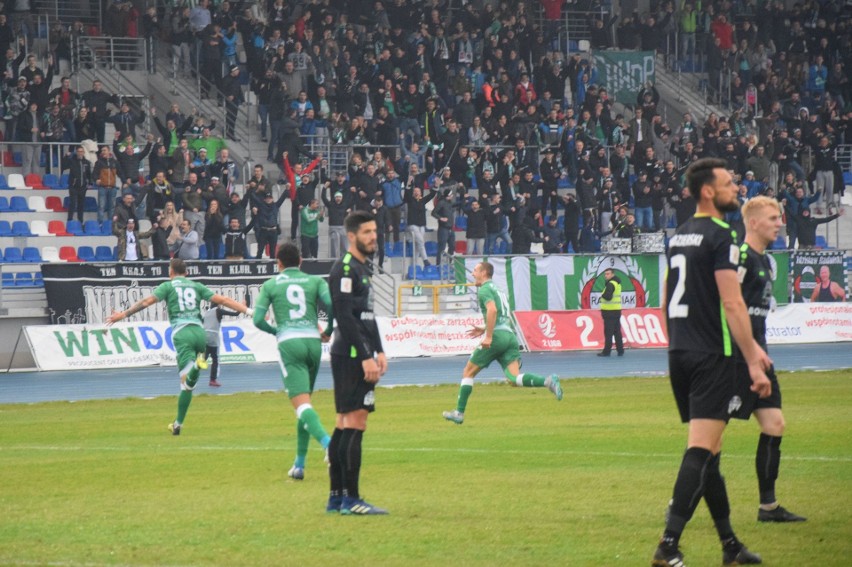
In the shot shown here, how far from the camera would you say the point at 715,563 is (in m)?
8.16

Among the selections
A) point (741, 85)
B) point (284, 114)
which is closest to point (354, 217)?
point (284, 114)

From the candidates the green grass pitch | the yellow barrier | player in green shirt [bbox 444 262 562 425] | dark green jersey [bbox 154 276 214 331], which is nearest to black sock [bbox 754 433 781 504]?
the green grass pitch

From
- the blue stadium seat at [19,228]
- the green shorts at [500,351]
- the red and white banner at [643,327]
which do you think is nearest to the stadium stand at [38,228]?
the blue stadium seat at [19,228]

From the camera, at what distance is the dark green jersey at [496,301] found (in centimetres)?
1848

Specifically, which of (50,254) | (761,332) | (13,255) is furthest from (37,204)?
(761,332)

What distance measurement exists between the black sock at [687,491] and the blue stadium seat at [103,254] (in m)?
28.0

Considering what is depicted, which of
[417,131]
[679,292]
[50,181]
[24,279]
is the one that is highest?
[417,131]

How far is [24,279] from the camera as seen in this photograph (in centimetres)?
3244

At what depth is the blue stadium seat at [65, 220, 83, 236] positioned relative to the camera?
34438mm

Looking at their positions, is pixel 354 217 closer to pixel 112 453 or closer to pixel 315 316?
pixel 315 316

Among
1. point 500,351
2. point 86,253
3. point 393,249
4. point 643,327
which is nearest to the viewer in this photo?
point 500,351

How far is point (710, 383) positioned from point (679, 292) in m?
0.57

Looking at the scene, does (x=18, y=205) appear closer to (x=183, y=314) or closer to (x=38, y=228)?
(x=38, y=228)

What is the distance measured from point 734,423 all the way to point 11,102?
2351 cm
